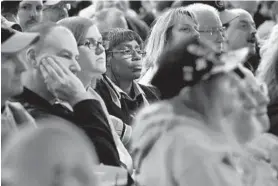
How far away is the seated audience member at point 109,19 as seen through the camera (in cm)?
535

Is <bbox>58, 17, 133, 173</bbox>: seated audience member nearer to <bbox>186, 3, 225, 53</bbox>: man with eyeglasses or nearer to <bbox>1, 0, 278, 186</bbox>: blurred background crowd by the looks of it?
<bbox>1, 0, 278, 186</bbox>: blurred background crowd

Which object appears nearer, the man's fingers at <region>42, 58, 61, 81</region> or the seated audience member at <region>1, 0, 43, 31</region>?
the man's fingers at <region>42, 58, 61, 81</region>

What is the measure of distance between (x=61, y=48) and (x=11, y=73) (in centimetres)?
32

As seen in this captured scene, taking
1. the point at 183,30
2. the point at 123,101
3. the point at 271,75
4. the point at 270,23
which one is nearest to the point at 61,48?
the point at 123,101

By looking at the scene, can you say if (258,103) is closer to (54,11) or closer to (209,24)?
(209,24)

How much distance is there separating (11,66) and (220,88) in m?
1.00

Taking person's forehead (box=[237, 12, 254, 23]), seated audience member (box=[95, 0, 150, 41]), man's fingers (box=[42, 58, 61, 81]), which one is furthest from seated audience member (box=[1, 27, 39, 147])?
seated audience member (box=[95, 0, 150, 41])

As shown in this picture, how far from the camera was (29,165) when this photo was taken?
12.7 feet

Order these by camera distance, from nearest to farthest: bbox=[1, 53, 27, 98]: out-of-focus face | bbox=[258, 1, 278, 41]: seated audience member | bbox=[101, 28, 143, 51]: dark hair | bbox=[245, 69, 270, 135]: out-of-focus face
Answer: bbox=[1, 53, 27, 98]: out-of-focus face < bbox=[245, 69, 270, 135]: out-of-focus face < bbox=[101, 28, 143, 51]: dark hair < bbox=[258, 1, 278, 41]: seated audience member

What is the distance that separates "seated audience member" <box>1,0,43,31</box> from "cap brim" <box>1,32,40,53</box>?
0.95 meters

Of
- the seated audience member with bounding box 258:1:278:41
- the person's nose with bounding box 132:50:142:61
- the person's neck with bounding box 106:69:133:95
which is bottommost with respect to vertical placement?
the seated audience member with bounding box 258:1:278:41

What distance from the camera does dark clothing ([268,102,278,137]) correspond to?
16.8 feet

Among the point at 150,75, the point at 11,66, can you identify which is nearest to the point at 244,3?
the point at 150,75

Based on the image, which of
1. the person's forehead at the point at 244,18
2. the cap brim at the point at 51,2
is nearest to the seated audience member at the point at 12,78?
the cap brim at the point at 51,2
